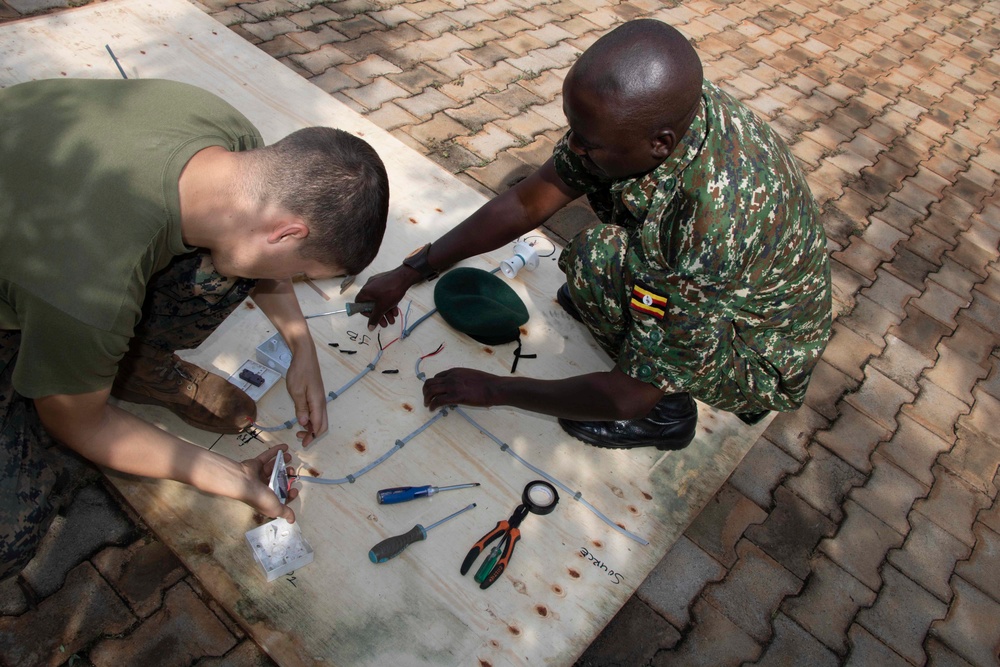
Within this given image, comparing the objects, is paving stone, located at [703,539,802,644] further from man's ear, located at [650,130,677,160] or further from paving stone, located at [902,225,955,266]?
paving stone, located at [902,225,955,266]

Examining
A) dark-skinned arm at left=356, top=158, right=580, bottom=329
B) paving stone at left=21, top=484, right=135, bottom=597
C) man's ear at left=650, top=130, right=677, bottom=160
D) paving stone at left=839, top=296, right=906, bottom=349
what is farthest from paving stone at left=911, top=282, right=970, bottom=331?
paving stone at left=21, top=484, right=135, bottom=597

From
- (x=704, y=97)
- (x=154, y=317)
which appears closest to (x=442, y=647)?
(x=154, y=317)

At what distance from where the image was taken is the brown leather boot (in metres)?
2.15

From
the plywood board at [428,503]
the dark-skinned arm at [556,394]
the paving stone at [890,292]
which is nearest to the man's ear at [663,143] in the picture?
the dark-skinned arm at [556,394]

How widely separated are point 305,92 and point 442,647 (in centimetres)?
280

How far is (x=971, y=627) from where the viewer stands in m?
2.41

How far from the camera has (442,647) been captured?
6.53 ft

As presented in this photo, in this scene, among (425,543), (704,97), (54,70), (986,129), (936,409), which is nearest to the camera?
(704,97)

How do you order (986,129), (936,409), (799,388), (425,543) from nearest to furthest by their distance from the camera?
(425,543) → (799,388) → (936,409) → (986,129)

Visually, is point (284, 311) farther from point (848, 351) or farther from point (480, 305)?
point (848, 351)

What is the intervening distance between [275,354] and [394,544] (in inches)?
32.6

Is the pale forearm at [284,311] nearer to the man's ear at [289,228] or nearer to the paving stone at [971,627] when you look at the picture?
the man's ear at [289,228]

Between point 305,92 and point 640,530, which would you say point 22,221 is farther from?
point 305,92

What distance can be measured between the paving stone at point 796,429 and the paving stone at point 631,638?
96 cm
